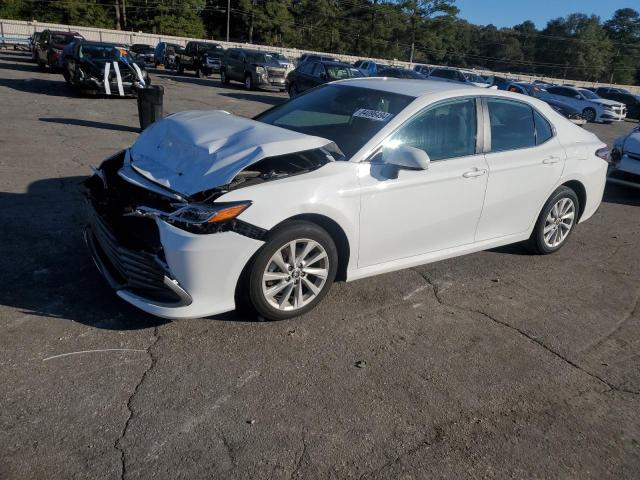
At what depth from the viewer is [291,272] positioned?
11.9 ft

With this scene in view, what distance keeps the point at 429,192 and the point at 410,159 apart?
518 millimetres

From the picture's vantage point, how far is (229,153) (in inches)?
142

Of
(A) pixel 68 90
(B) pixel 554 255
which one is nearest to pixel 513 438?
(B) pixel 554 255

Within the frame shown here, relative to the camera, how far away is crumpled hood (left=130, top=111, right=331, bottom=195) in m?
3.47

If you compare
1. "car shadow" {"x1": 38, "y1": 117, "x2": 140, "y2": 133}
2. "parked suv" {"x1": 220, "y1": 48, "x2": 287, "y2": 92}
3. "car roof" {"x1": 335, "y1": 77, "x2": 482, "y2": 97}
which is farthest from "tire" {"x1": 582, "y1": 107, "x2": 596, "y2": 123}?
"car roof" {"x1": 335, "y1": 77, "x2": 482, "y2": 97}

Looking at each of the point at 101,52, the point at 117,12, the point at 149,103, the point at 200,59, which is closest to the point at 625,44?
the point at 117,12

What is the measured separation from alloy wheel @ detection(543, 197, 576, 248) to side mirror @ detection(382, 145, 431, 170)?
223 centimetres

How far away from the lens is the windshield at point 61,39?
23402 millimetres

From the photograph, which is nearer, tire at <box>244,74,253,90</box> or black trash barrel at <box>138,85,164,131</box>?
black trash barrel at <box>138,85,164,131</box>

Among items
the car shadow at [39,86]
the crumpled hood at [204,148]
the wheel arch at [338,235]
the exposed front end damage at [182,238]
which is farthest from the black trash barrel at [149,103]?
the wheel arch at [338,235]

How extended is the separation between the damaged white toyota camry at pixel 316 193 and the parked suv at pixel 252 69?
743 inches

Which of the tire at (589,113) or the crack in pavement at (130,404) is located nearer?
the crack in pavement at (130,404)

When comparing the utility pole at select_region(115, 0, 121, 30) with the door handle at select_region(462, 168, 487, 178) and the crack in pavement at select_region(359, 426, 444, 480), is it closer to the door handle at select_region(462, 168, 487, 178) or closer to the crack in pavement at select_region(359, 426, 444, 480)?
the door handle at select_region(462, 168, 487, 178)

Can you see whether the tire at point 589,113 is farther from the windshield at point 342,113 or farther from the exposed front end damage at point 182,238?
the exposed front end damage at point 182,238
